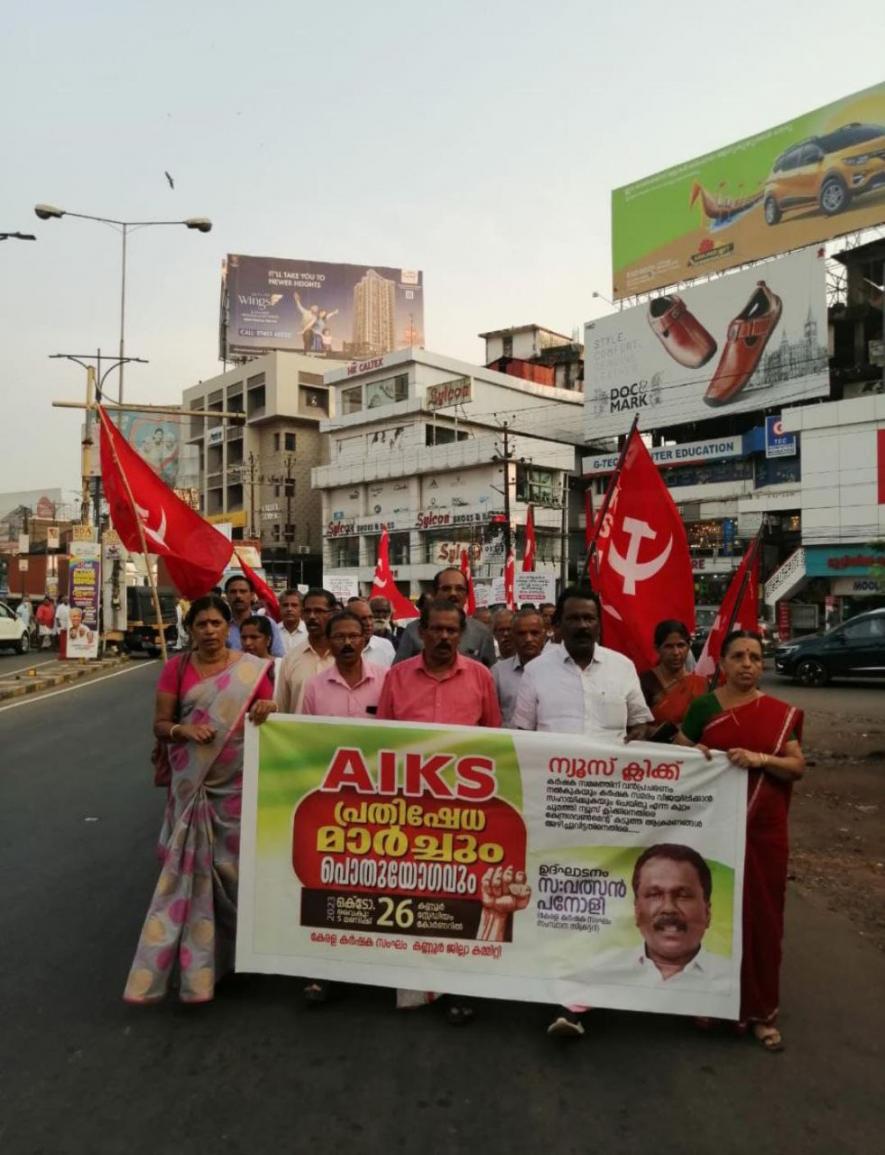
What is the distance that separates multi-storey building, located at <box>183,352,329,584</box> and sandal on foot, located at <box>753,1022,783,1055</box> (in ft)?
210

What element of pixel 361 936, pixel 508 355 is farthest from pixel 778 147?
pixel 361 936

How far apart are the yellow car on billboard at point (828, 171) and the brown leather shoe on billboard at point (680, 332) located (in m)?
5.87

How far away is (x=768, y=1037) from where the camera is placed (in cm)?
333

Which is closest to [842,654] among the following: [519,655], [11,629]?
[519,655]

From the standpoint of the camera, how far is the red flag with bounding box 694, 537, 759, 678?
18.4 ft

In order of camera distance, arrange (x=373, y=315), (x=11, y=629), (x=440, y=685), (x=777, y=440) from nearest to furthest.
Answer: (x=440, y=685) → (x=11, y=629) → (x=777, y=440) → (x=373, y=315)

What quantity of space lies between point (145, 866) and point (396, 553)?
5190 centimetres

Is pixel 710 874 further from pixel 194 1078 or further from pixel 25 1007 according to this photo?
pixel 25 1007

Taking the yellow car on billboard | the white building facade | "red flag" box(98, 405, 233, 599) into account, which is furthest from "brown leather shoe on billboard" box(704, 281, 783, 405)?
"red flag" box(98, 405, 233, 599)

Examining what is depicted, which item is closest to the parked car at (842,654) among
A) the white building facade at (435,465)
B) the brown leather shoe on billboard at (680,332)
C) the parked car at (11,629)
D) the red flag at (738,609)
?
the red flag at (738,609)

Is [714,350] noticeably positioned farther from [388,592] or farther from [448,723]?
[448,723]

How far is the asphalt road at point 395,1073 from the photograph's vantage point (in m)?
2.75

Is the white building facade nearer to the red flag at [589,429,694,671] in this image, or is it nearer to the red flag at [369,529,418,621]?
the red flag at [369,529,418,621]

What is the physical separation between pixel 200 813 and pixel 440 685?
1130 millimetres
